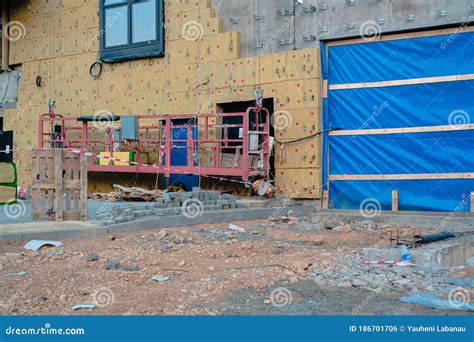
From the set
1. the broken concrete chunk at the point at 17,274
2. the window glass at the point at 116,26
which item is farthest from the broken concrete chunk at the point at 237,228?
the window glass at the point at 116,26

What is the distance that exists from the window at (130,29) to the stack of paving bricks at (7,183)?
595 cm

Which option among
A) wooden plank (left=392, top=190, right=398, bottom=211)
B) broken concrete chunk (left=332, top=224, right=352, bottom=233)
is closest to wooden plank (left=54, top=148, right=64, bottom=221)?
broken concrete chunk (left=332, top=224, right=352, bottom=233)

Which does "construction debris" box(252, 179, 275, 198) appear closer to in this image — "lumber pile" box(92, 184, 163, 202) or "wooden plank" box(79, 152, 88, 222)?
"lumber pile" box(92, 184, 163, 202)

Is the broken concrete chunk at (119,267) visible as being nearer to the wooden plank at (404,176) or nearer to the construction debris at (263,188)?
the construction debris at (263,188)

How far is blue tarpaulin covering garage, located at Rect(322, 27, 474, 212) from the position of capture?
44.9 feet

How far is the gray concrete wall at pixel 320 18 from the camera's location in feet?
45.5

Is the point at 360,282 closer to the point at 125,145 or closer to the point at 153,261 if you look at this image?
the point at 153,261

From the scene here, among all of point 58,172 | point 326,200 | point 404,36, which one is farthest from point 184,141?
point 404,36

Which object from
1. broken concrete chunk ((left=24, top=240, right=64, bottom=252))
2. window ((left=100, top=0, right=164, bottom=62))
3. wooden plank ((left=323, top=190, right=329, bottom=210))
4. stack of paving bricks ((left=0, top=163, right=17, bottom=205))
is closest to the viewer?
broken concrete chunk ((left=24, top=240, right=64, bottom=252))

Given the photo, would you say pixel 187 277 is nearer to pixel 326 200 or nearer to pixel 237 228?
pixel 237 228

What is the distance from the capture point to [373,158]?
48.4 feet

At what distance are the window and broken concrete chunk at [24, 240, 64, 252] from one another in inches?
390

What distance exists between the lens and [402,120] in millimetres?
14383

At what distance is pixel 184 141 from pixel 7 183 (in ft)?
15.2
